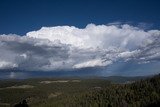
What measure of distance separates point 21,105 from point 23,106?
648 mm

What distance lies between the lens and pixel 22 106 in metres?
70.4

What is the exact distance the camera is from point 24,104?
2795 inches

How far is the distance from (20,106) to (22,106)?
2.11ft

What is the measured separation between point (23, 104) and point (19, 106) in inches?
48.0

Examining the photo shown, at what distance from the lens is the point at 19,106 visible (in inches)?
2788

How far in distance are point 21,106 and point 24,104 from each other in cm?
98

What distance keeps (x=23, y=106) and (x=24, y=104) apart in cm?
72

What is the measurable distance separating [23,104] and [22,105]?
40 centimetres

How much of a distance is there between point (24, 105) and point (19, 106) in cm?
136

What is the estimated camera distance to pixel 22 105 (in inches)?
2776

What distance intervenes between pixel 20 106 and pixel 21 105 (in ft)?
1.24

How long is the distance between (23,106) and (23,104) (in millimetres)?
572

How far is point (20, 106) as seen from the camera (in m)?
70.6

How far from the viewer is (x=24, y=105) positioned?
233 feet
